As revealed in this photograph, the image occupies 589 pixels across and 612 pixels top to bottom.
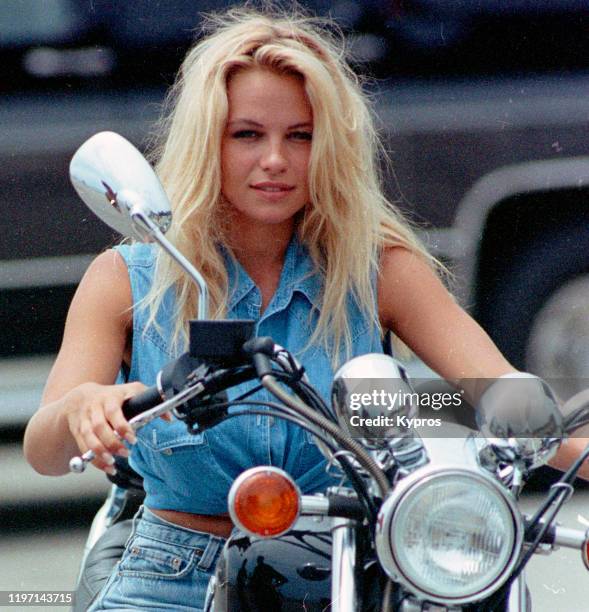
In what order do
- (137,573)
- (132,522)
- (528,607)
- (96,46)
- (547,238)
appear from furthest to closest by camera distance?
1. (547,238)
2. (96,46)
3. (132,522)
4. (137,573)
5. (528,607)

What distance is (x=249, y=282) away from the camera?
1823 millimetres

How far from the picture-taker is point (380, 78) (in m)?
3.05

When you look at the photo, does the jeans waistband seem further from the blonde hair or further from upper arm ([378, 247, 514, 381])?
upper arm ([378, 247, 514, 381])

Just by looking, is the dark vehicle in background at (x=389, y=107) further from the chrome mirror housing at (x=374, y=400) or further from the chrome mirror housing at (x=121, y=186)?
the chrome mirror housing at (x=374, y=400)

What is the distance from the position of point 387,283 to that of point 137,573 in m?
0.56

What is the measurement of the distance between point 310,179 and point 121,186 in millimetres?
575

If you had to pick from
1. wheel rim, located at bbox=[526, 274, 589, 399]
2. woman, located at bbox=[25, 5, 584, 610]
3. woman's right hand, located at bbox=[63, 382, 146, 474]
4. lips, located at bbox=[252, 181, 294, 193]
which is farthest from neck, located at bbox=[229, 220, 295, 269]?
wheel rim, located at bbox=[526, 274, 589, 399]

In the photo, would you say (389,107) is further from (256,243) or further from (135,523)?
(135,523)

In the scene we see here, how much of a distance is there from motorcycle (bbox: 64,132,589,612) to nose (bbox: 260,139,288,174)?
19.1 inches

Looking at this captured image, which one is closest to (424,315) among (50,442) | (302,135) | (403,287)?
(403,287)

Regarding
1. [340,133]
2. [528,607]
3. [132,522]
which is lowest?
[528,607]

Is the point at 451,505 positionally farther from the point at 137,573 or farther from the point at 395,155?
the point at 395,155

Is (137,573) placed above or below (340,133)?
below

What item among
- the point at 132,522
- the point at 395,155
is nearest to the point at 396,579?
the point at 132,522
